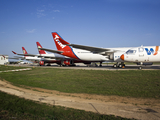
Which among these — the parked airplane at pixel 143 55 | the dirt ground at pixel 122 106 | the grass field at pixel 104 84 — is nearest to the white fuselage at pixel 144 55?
the parked airplane at pixel 143 55

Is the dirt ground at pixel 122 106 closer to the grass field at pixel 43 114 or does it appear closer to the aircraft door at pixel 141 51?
the grass field at pixel 43 114

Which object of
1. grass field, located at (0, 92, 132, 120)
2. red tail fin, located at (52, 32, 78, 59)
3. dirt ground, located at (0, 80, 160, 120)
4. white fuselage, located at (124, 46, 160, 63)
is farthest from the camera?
red tail fin, located at (52, 32, 78, 59)

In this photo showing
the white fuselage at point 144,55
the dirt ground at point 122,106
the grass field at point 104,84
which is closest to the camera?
the dirt ground at point 122,106

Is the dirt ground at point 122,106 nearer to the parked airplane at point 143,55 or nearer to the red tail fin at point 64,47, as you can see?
the parked airplane at point 143,55

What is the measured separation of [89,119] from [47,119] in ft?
4.13

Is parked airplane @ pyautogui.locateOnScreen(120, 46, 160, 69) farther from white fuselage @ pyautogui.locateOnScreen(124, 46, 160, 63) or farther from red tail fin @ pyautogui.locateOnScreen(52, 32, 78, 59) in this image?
red tail fin @ pyautogui.locateOnScreen(52, 32, 78, 59)

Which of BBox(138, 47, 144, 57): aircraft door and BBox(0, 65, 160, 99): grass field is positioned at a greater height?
BBox(138, 47, 144, 57): aircraft door

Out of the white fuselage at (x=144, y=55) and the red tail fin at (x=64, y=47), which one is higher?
the red tail fin at (x=64, y=47)

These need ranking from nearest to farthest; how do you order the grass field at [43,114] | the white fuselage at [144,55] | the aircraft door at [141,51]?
the grass field at [43,114] → the white fuselage at [144,55] → the aircraft door at [141,51]

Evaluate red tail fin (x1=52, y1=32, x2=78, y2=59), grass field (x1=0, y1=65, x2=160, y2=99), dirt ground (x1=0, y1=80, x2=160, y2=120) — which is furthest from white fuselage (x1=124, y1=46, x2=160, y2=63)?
dirt ground (x1=0, y1=80, x2=160, y2=120)

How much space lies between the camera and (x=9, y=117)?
13.2 feet

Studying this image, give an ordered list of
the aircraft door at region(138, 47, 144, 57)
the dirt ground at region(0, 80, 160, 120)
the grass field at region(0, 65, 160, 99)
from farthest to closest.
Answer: the aircraft door at region(138, 47, 144, 57) → the grass field at region(0, 65, 160, 99) → the dirt ground at region(0, 80, 160, 120)

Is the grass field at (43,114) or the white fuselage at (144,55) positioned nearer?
the grass field at (43,114)

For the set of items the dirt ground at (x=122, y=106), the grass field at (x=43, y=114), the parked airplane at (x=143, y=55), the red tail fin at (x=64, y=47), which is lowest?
the dirt ground at (x=122, y=106)
